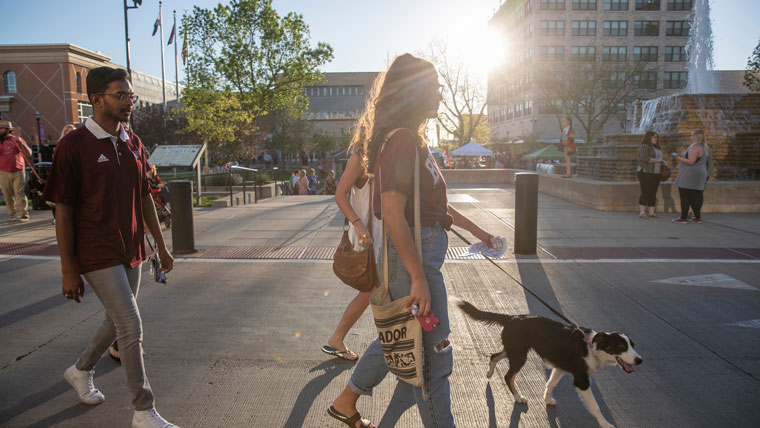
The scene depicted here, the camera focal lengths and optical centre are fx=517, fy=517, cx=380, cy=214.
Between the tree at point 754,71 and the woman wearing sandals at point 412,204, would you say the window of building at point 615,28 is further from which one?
the woman wearing sandals at point 412,204

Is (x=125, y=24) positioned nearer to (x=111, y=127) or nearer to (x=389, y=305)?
(x=111, y=127)

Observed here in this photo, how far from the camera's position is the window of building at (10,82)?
177 feet

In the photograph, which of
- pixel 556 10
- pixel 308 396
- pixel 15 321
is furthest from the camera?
pixel 556 10

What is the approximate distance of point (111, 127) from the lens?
2744 mm

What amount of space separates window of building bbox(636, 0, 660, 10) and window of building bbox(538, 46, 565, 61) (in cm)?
1035

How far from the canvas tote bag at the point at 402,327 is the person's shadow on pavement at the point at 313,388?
0.98 meters

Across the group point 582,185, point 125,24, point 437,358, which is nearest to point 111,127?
point 437,358

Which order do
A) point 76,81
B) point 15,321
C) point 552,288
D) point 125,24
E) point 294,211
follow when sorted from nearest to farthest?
1. point 15,321
2. point 552,288
3. point 294,211
4. point 125,24
5. point 76,81

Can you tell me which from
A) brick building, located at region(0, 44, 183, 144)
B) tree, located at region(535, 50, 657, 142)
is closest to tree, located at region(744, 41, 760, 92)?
tree, located at region(535, 50, 657, 142)

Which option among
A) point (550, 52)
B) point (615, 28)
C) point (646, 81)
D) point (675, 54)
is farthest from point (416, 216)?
point (675, 54)

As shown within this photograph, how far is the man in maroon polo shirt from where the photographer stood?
2.54m

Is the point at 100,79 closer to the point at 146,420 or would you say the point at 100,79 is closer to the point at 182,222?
the point at 146,420

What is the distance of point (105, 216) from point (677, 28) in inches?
3109

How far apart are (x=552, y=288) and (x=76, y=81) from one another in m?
61.6
